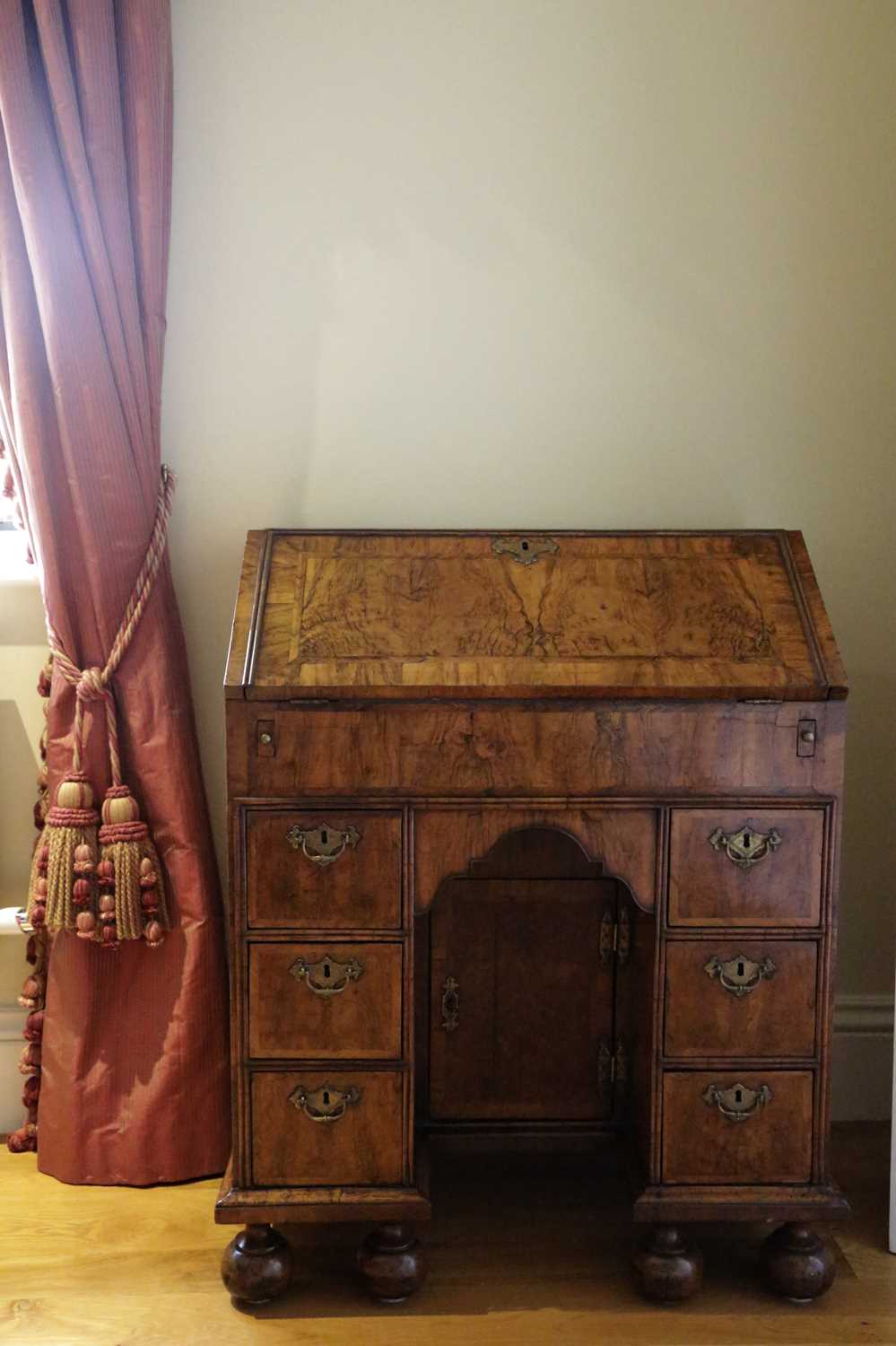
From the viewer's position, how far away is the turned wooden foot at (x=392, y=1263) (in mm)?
1886

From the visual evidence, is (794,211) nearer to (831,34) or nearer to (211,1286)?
(831,34)

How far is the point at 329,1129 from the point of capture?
188 centimetres

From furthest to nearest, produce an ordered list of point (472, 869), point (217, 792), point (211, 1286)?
point (217, 792)
point (472, 869)
point (211, 1286)

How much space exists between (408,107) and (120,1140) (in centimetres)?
198

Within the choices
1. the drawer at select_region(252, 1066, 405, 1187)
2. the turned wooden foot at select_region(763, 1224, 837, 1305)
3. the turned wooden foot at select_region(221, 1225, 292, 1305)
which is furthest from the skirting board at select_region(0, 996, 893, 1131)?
the turned wooden foot at select_region(221, 1225, 292, 1305)

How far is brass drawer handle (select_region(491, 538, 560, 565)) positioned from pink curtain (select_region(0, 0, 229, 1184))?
0.63m

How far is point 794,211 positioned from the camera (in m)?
2.31

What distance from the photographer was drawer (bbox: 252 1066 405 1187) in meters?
1.87

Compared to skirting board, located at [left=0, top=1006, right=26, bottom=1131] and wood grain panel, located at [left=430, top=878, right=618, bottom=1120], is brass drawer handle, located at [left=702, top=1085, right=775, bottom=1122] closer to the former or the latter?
wood grain panel, located at [left=430, top=878, right=618, bottom=1120]

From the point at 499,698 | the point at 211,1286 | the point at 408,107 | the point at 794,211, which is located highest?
the point at 408,107

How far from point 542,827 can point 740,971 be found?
0.37 m

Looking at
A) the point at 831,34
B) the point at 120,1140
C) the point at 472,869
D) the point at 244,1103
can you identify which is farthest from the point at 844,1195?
the point at 831,34

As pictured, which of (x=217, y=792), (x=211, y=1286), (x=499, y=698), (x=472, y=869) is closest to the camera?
(x=499, y=698)

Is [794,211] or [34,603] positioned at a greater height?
[794,211]
